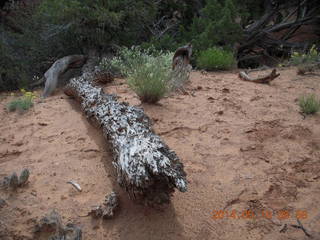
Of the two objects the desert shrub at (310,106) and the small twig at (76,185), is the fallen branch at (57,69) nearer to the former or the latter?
the small twig at (76,185)

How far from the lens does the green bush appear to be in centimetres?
618

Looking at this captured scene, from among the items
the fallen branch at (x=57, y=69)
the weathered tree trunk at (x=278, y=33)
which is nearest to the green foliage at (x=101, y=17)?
the fallen branch at (x=57, y=69)

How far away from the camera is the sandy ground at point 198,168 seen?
6.32 ft

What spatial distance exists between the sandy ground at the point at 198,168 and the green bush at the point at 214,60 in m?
2.00

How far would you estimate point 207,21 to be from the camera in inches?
284

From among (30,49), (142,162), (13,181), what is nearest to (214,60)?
(30,49)

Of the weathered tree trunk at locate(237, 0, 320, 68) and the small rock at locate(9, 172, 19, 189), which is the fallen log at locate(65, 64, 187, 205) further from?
the weathered tree trunk at locate(237, 0, 320, 68)

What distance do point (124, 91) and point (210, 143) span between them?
7.73 feet

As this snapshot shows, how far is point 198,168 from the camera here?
2537 millimetres

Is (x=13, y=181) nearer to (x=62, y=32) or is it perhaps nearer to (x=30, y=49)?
(x=62, y=32)

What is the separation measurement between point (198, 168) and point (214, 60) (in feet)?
13.6

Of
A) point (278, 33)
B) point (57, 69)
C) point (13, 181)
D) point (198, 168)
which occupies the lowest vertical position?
point (57, 69)
